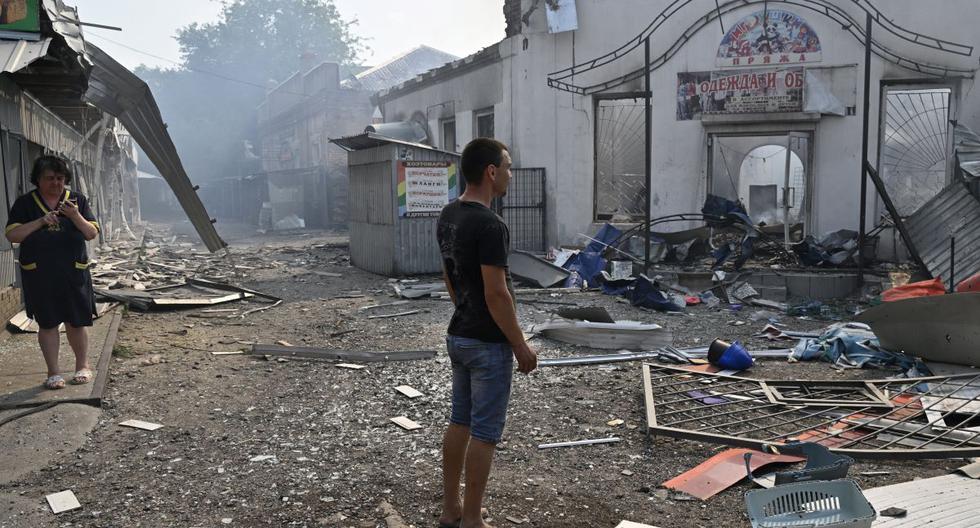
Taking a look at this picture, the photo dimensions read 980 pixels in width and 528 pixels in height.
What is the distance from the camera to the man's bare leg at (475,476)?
10.4ft

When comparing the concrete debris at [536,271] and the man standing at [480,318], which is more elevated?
the man standing at [480,318]

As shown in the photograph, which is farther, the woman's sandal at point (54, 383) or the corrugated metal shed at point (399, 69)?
the corrugated metal shed at point (399, 69)

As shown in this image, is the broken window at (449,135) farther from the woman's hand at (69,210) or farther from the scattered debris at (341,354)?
the woman's hand at (69,210)

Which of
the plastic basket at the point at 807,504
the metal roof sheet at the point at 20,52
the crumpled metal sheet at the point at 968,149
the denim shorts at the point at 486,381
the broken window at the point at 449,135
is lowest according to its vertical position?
the plastic basket at the point at 807,504

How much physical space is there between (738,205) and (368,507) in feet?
34.4

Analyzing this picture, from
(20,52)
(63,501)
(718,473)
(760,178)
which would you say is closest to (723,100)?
(760,178)

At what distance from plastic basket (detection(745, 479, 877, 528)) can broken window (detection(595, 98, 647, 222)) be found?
11.9 metres

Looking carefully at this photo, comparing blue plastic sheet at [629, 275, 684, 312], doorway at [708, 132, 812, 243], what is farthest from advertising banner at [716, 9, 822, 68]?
doorway at [708, 132, 812, 243]

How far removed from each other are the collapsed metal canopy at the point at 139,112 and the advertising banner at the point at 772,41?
9671 millimetres

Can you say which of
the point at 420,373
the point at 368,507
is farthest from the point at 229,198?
→ the point at 368,507

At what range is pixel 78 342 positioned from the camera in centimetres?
545

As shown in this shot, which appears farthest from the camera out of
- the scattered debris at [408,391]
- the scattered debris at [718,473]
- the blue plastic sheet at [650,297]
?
the blue plastic sheet at [650,297]

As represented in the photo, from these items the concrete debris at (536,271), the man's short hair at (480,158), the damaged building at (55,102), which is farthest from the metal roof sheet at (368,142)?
the man's short hair at (480,158)

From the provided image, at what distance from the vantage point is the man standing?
10.1 feet
